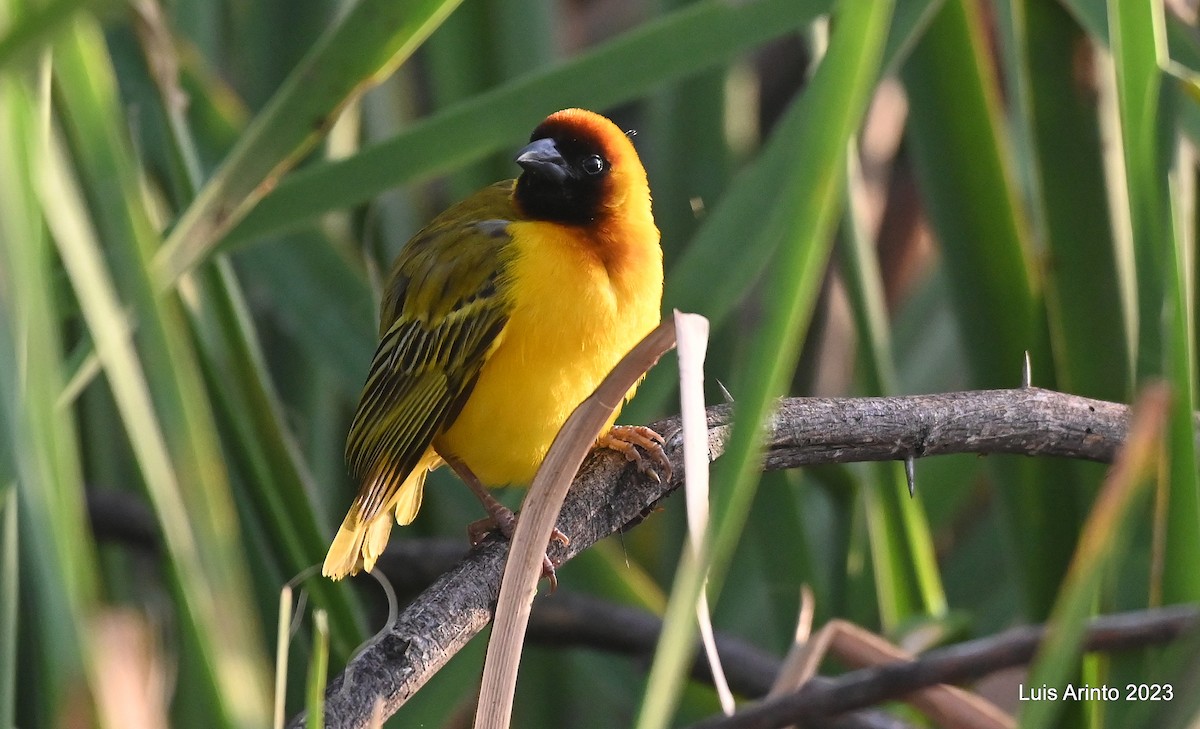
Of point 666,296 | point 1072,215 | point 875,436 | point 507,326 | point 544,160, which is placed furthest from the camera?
point 544,160

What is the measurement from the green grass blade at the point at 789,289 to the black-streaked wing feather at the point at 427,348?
1.05m

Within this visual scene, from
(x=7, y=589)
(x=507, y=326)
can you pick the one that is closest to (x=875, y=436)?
(x=507, y=326)

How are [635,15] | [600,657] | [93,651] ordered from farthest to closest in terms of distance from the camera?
[635,15] → [600,657] → [93,651]

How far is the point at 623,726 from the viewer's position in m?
2.48

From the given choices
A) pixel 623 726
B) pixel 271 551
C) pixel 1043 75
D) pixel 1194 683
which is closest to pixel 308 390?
pixel 271 551

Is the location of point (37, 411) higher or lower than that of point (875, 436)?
higher

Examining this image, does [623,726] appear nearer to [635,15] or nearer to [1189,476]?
[1189,476]

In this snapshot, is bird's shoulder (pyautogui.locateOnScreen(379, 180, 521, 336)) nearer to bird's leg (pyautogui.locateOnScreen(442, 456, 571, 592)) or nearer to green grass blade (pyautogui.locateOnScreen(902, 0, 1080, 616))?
bird's leg (pyautogui.locateOnScreen(442, 456, 571, 592))

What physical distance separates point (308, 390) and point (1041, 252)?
139 cm

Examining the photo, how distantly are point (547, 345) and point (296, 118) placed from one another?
63cm

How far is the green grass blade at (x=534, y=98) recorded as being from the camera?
1.42m

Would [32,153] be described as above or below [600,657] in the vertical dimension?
above

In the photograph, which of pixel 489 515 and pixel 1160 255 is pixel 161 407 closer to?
pixel 1160 255

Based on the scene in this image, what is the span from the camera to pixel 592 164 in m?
1.98
